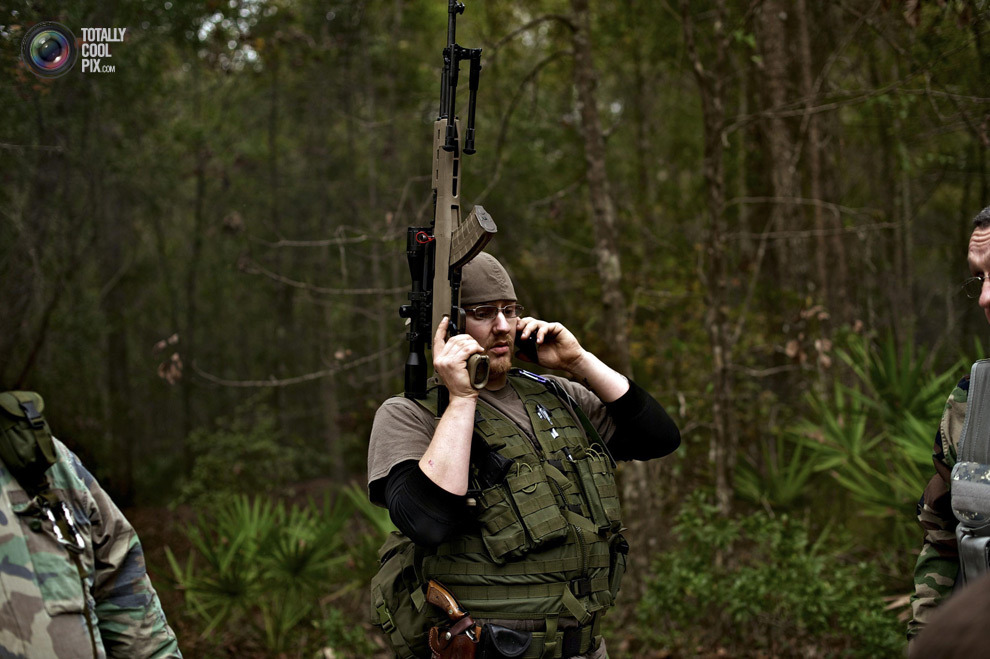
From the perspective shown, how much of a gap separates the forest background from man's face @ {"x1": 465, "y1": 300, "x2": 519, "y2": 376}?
1.88 meters

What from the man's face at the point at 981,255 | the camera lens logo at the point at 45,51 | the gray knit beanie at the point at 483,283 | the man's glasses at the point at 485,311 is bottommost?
the man's glasses at the point at 485,311

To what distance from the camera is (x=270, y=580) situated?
5.94 m

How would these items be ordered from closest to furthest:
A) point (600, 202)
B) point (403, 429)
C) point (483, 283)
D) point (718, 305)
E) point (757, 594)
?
point (403, 429) < point (483, 283) < point (757, 594) < point (718, 305) < point (600, 202)

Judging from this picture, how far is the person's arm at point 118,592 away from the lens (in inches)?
101

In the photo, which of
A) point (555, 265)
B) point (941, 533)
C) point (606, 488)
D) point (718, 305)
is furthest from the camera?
point (555, 265)

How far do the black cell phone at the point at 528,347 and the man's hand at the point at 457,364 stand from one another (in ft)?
1.11

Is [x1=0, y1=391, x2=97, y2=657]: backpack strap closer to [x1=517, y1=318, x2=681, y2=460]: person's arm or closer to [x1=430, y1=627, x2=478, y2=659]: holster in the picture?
[x1=430, y1=627, x2=478, y2=659]: holster

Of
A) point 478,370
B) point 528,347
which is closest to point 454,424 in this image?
point 478,370

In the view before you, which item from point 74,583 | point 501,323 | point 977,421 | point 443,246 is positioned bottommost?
point 74,583

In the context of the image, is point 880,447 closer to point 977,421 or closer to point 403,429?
point 977,421

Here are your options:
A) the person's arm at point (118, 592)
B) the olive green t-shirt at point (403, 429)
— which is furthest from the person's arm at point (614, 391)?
the person's arm at point (118, 592)

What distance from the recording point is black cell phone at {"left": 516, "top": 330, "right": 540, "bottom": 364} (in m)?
3.04

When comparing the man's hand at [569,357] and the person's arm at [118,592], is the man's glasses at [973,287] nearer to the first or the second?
the man's hand at [569,357]

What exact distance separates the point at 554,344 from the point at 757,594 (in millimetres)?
3064
